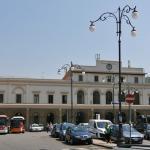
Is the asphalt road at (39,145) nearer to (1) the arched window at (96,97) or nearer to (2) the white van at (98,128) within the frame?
(2) the white van at (98,128)

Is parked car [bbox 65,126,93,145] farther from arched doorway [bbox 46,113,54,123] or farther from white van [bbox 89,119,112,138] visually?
arched doorway [bbox 46,113,54,123]

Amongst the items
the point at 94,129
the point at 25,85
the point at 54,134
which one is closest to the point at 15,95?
the point at 25,85

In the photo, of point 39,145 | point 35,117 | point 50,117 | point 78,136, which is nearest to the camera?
Answer: point 39,145

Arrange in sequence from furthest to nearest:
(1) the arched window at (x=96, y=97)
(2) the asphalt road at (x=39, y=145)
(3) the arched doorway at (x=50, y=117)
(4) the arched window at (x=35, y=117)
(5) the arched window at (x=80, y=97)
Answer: (1) the arched window at (x=96, y=97) → (5) the arched window at (x=80, y=97) → (3) the arched doorway at (x=50, y=117) → (4) the arched window at (x=35, y=117) → (2) the asphalt road at (x=39, y=145)

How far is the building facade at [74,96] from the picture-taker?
81438 mm

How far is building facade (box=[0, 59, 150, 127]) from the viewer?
81.4 m

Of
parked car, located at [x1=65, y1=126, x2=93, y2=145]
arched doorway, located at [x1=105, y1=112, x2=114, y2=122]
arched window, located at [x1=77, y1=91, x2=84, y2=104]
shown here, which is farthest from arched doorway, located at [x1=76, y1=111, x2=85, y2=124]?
parked car, located at [x1=65, y1=126, x2=93, y2=145]

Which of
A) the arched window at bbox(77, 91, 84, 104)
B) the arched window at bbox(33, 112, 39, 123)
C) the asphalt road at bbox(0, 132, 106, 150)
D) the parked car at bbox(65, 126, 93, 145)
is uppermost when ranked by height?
the arched window at bbox(77, 91, 84, 104)

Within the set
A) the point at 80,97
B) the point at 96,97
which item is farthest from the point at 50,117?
the point at 96,97

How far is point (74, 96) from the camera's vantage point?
279 feet

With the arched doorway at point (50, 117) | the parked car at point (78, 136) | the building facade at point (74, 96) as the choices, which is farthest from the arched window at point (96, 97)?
the parked car at point (78, 136)

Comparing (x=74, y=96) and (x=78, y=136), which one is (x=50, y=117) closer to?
(x=74, y=96)

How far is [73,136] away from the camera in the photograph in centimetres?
3428

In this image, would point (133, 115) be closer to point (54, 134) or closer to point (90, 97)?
point (90, 97)
